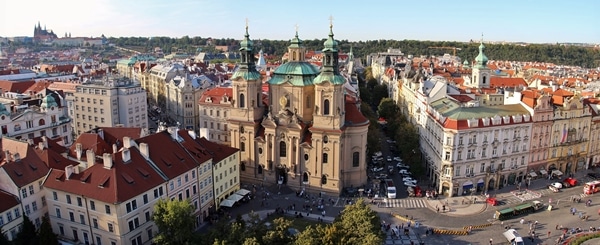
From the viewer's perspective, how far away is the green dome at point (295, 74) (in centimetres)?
8294

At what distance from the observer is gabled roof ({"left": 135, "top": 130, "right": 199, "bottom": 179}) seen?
62.5m

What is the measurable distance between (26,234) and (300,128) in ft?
141

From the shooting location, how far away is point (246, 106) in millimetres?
85250

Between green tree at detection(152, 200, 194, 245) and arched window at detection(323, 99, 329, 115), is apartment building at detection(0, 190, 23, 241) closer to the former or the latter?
green tree at detection(152, 200, 194, 245)

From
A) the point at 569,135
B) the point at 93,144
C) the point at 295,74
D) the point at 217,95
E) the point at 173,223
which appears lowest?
the point at 173,223

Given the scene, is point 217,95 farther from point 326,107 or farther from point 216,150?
point 326,107

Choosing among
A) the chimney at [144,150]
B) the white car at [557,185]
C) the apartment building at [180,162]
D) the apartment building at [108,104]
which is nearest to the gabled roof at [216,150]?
the apartment building at [180,162]

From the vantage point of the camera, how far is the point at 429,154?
9012 centimetres

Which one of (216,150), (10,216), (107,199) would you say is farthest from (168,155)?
(10,216)

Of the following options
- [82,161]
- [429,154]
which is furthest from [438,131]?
[82,161]

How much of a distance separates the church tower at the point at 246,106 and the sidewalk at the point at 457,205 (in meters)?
33.0

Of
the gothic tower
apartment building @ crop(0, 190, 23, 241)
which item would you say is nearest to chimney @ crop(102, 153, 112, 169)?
apartment building @ crop(0, 190, 23, 241)

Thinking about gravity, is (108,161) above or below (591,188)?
above

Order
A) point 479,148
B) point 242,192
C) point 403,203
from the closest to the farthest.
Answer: point 242,192
point 403,203
point 479,148
